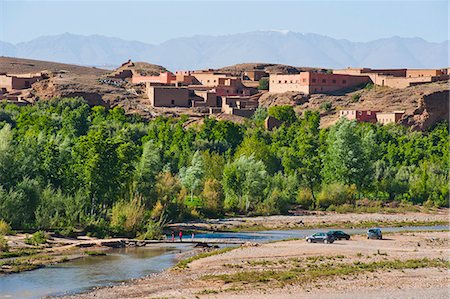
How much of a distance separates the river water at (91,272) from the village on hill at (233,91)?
52424 mm

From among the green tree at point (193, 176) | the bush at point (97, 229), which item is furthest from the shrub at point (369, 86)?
the bush at point (97, 229)

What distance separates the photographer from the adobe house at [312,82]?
104688mm

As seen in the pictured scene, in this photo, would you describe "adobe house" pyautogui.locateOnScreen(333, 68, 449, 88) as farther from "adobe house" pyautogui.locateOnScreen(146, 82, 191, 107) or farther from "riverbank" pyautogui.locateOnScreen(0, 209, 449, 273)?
"riverbank" pyautogui.locateOnScreen(0, 209, 449, 273)

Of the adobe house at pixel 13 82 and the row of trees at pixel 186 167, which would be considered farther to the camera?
the adobe house at pixel 13 82

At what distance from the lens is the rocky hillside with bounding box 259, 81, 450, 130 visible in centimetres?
9654

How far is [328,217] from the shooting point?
62.3 meters

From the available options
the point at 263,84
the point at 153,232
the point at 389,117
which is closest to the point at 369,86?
the point at 389,117

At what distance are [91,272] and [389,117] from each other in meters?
62.5

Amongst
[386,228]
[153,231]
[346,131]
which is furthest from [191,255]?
[346,131]

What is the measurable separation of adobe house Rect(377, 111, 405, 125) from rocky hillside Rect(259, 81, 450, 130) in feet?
2.05

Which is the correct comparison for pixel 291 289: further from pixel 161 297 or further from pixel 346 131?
pixel 346 131

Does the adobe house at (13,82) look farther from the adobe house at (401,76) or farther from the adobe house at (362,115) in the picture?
the adobe house at (401,76)

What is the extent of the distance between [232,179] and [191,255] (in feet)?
73.2

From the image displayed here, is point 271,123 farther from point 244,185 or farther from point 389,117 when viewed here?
point 244,185
